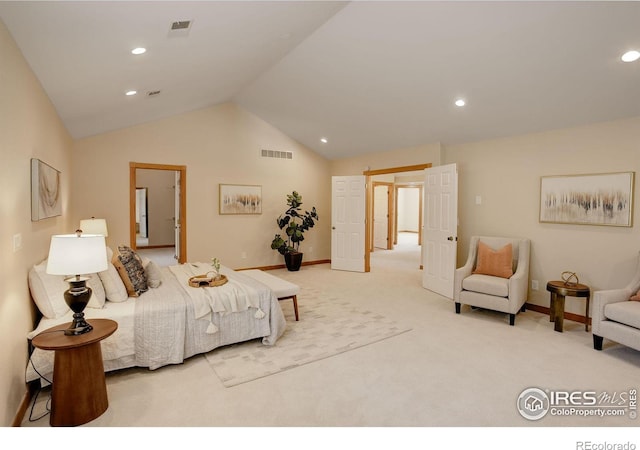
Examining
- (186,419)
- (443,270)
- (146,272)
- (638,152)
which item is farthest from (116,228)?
(638,152)

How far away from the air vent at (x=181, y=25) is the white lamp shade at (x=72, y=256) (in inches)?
64.1

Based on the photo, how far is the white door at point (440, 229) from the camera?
16.8ft

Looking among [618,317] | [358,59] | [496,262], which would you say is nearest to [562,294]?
[618,317]

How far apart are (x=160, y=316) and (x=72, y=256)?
101cm

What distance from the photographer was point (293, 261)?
7020mm

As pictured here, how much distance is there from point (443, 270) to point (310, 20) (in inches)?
148

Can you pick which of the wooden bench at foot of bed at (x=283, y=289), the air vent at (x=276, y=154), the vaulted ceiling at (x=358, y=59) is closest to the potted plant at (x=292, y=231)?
the air vent at (x=276, y=154)

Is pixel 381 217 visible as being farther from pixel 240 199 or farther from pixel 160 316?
pixel 160 316

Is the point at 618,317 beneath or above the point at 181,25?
beneath

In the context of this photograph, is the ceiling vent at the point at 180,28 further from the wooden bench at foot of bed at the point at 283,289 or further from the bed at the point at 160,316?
the wooden bench at foot of bed at the point at 283,289

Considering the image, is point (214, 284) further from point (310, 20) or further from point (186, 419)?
point (310, 20)

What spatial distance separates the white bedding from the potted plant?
338 cm

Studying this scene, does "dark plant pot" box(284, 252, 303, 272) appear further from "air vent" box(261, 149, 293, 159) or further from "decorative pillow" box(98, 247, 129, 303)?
"decorative pillow" box(98, 247, 129, 303)

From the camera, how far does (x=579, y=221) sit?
4121mm
